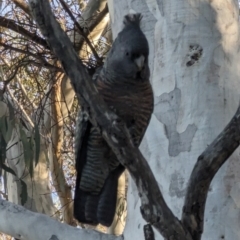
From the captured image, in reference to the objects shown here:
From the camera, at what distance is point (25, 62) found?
3.04 m

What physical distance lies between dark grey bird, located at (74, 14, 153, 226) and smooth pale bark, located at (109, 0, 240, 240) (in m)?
0.10

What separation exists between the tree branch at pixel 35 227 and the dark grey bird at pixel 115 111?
0.06m

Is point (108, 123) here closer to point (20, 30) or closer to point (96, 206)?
point (96, 206)

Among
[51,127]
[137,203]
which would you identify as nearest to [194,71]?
[137,203]

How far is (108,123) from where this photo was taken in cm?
117

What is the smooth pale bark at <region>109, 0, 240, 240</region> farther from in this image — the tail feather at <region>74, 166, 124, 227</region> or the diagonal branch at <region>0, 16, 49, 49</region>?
the diagonal branch at <region>0, 16, 49, 49</region>

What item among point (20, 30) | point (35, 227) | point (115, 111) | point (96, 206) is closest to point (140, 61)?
point (115, 111)

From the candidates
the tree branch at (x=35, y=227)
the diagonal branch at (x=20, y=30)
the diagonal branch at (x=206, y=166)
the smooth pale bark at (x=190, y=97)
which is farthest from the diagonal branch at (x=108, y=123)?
the diagonal branch at (x=20, y=30)

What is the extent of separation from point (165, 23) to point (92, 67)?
76cm

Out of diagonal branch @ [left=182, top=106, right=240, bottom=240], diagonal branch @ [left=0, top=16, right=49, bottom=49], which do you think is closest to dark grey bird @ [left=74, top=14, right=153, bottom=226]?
diagonal branch @ [left=182, top=106, right=240, bottom=240]

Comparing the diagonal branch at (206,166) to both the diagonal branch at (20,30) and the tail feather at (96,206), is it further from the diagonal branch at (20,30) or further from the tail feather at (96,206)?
the diagonal branch at (20,30)

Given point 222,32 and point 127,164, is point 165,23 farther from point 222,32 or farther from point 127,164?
point 127,164

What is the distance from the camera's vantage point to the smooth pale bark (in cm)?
171

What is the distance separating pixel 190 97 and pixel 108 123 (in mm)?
677
